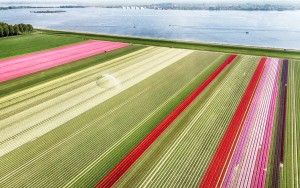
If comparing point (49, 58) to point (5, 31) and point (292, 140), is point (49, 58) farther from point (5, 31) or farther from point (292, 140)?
point (292, 140)

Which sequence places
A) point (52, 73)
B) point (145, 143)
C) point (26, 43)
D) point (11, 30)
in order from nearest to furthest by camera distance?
point (145, 143), point (52, 73), point (26, 43), point (11, 30)

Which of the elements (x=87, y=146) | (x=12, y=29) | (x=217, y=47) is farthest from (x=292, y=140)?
(x=12, y=29)

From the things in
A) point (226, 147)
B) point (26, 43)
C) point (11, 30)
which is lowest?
point (26, 43)

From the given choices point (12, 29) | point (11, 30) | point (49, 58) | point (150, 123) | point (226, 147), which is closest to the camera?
point (226, 147)

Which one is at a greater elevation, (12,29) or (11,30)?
(12,29)


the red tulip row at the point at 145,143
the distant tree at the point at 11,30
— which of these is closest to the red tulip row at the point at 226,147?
the red tulip row at the point at 145,143

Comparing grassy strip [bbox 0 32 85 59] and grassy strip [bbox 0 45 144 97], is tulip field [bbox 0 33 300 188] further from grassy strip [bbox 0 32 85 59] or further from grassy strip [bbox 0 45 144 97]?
grassy strip [bbox 0 32 85 59]

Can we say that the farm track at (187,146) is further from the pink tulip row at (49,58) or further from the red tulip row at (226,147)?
the pink tulip row at (49,58)

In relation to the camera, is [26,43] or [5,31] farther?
[5,31]
